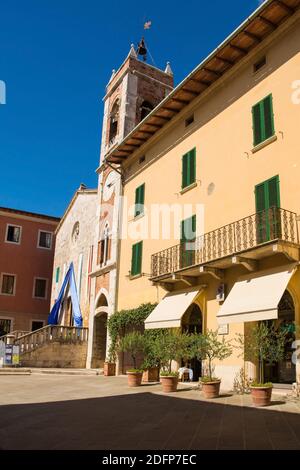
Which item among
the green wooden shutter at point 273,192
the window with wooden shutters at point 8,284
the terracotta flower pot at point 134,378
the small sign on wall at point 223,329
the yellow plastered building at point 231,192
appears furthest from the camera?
the window with wooden shutters at point 8,284

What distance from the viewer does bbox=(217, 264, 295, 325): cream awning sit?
1121cm

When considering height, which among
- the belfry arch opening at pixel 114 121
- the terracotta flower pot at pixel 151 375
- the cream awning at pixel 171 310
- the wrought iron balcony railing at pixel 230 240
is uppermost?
the belfry arch opening at pixel 114 121

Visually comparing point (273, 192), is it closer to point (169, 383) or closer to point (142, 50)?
point (169, 383)

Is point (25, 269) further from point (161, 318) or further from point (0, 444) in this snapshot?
point (0, 444)

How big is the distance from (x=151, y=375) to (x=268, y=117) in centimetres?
1005

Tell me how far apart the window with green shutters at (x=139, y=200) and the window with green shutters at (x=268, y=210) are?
7553 mm

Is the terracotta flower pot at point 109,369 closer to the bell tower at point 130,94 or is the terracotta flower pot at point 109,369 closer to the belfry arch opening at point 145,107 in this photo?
the bell tower at point 130,94

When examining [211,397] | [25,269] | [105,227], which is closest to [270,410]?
[211,397]

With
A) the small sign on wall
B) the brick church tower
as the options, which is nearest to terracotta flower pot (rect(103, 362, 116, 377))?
the brick church tower

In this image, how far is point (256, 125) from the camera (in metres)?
14.1

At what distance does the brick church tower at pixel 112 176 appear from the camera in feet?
72.9

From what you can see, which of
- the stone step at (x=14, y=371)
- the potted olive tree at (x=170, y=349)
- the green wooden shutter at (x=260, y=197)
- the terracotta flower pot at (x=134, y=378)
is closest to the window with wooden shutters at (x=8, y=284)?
the stone step at (x=14, y=371)

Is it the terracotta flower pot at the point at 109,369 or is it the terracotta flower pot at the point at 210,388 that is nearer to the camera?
the terracotta flower pot at the point at 210,388

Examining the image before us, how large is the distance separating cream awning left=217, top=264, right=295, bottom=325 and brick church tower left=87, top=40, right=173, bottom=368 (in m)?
9.28
